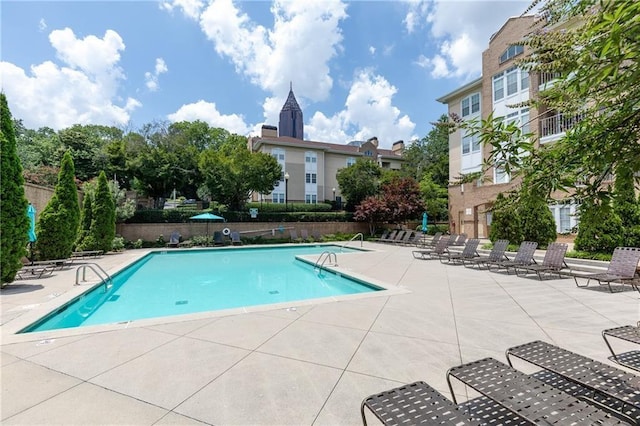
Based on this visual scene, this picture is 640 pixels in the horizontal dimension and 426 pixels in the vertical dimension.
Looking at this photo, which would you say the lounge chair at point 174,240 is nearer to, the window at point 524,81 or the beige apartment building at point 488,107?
the beige apartment building at point 488,107

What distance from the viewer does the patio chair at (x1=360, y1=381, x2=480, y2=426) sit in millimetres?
1989

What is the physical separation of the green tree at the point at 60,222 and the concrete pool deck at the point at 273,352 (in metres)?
5.51

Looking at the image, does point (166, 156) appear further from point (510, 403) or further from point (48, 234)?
point (510, 403)

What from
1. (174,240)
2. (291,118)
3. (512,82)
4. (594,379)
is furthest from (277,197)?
(291,118)

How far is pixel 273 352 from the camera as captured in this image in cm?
416

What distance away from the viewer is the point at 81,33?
11914mm

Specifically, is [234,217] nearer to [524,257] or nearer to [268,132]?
[268,132]

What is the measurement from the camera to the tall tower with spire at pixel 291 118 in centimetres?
10756

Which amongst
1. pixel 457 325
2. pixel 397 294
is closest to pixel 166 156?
pixel 397 294

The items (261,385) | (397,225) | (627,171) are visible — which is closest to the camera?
(627,171)

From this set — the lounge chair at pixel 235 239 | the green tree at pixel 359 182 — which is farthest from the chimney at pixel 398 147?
the lounge chair at pixel 235 239

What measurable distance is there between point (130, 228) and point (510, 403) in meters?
23.9

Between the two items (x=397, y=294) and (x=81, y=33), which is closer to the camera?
(x=397, y=294)

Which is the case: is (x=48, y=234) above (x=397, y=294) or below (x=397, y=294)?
above
